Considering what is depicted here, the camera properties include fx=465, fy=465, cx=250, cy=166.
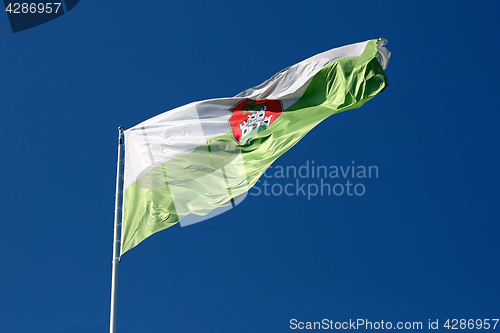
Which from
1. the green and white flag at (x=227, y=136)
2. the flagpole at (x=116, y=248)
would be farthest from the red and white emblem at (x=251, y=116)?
the flagpole at (x=116, y=248)

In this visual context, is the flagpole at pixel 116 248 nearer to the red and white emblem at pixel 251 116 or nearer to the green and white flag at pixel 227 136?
the green and white flag at pixel 227 136

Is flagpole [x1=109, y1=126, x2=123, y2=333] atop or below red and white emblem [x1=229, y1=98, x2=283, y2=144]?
below

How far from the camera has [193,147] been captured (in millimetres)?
13086

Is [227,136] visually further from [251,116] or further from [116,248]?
[116,248]

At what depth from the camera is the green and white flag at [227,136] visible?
12305 mm

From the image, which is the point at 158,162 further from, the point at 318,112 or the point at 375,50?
the point at 375,50

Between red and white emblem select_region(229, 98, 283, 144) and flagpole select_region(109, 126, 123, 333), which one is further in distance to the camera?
red and white emblem select_region(229, 98, 283, 144)

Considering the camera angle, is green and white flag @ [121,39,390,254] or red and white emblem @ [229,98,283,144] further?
red and white emblem @ [229,98,283,144]

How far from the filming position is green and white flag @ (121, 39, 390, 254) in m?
12.3

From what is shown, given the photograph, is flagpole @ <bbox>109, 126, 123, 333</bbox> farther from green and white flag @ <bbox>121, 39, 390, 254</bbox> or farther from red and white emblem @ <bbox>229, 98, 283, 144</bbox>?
red and white emblem @ <bbox>229, 98, 283, 144</bbox>

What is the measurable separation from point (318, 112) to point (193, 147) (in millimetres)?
3630

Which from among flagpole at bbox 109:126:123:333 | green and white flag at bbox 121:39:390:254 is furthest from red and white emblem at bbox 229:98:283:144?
flagpole at bbox 109:126:123:333

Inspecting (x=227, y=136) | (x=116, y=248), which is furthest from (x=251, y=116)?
(x=116, y=248)

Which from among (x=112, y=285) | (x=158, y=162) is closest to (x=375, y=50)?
(x=158, y=162)
